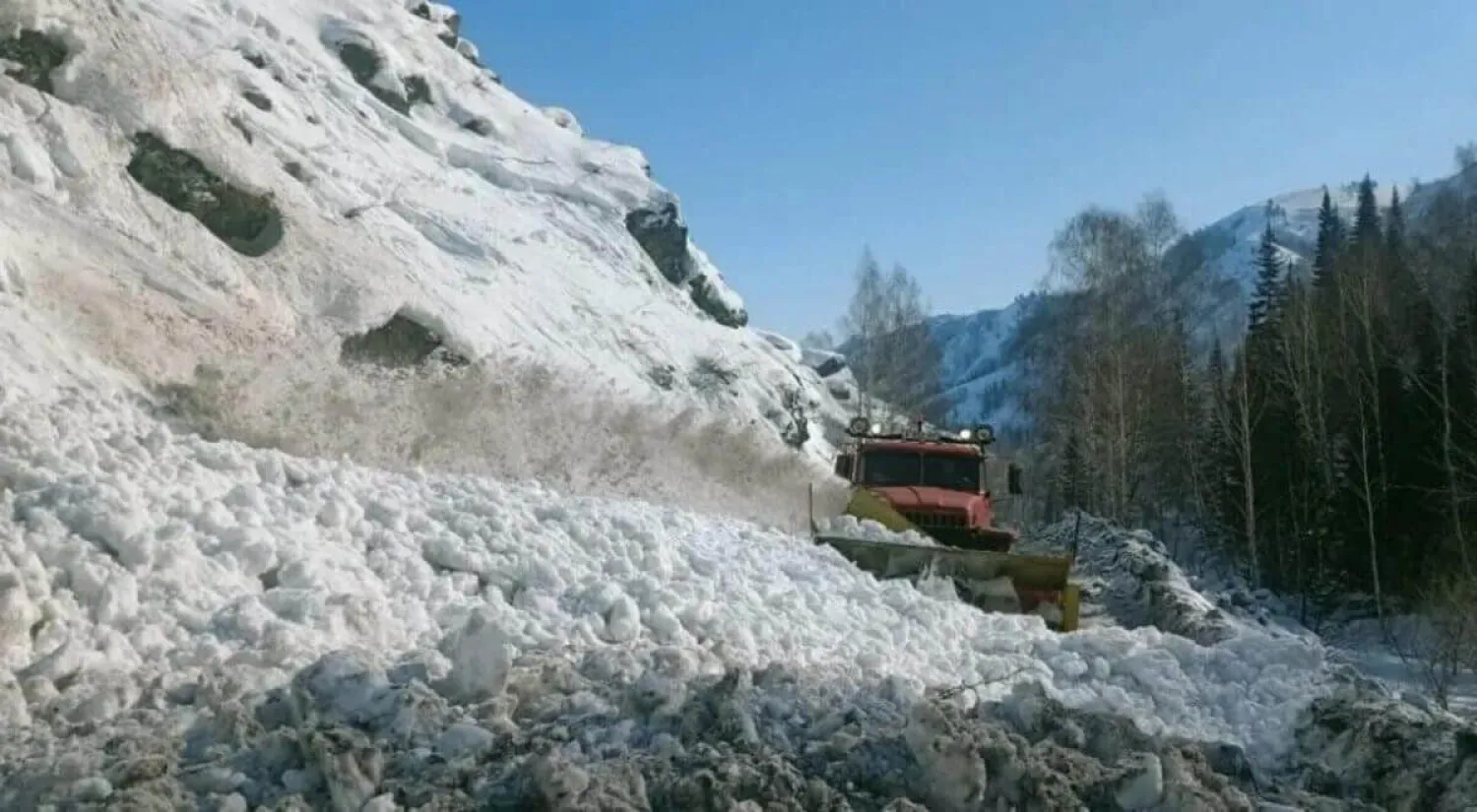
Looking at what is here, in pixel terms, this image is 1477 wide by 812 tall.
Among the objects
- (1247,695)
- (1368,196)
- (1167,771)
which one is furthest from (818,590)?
(1368,196)

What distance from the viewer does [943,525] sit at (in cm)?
1440

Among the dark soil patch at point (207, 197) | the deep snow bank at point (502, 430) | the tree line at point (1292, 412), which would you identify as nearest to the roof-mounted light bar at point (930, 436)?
the deep snow bank at point (502, 430)

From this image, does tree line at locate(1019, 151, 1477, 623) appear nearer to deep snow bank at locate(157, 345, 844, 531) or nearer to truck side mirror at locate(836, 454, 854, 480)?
truck side mirror at locate(836, 454, 854, 480)

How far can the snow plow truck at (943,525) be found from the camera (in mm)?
11172

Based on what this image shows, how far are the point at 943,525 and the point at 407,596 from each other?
8.71 meters

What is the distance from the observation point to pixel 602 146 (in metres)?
57.5

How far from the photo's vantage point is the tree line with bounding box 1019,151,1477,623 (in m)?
25.4

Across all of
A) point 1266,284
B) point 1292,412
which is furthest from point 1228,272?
point 1292,412

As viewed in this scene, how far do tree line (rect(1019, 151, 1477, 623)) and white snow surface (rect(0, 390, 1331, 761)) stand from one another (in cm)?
1289

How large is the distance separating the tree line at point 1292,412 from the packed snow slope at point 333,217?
1079cm

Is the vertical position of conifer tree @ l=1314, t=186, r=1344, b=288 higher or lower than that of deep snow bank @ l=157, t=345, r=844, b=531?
higher

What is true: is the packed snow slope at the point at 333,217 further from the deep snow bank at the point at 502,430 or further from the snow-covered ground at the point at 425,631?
the snow-covered ground at the point at 425,631

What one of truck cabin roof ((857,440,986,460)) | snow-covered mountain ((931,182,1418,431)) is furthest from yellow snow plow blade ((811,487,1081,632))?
snow-covered mountain ((931,182,1418,431))

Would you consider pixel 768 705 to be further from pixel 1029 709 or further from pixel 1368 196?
pixel 1368 196
